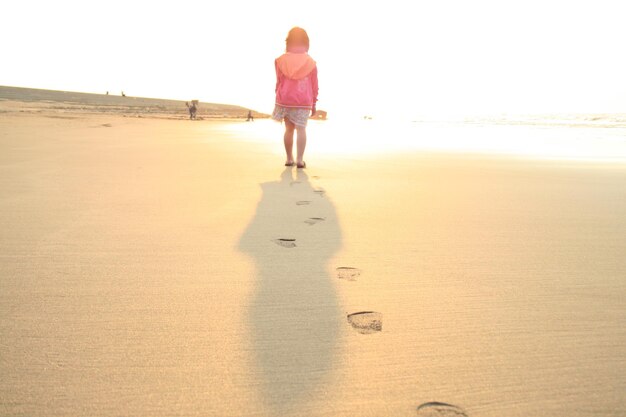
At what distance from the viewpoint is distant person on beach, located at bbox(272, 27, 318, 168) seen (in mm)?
4156

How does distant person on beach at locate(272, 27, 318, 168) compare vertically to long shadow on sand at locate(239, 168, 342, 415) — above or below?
A: above

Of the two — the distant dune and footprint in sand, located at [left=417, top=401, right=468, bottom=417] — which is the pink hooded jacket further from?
the distant dune

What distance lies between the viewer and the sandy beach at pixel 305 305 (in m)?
0.90

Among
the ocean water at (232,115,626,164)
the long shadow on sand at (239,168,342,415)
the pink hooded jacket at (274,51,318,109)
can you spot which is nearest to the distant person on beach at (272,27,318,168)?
the pink hooded jacket at (274,51,318,109)

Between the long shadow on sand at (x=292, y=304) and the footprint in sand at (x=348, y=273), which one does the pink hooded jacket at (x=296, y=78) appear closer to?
the long shadow on sand at (x=292, y=304)

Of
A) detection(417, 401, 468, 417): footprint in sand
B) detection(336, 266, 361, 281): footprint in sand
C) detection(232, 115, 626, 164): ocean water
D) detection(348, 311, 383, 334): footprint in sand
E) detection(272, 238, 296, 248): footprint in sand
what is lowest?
detection(417, 401, 468, 417): footprint in sand

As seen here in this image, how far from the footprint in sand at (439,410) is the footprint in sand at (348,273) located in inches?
24.1

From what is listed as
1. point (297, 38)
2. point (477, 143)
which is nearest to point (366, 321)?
point (297, 38)

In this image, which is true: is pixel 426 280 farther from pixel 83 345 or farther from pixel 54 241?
pixel 54 241

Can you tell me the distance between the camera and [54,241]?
173 centimetres

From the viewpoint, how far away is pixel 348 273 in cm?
152

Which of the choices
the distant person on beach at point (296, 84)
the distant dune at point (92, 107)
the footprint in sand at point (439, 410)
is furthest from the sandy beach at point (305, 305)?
the distant dune at point (92, 107)

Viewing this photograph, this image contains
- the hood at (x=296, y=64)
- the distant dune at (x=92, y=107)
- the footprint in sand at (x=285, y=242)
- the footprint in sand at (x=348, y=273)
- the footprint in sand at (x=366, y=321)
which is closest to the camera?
the footprint in sand at (x=366, y=321)

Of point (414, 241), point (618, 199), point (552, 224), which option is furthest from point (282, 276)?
point (618, 199)
